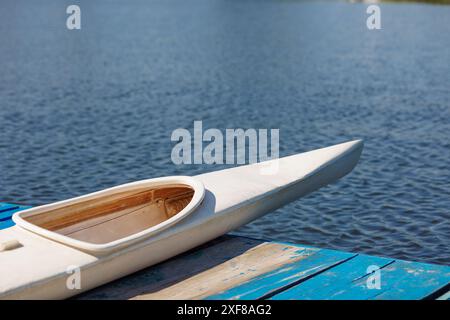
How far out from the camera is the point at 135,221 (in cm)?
1066

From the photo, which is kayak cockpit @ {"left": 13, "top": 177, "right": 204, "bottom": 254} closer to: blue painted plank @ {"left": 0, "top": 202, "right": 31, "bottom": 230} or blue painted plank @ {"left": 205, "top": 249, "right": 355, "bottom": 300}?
blue painted plank @ {"left": 205, "top": 249, "right": 355, "bottom": 300}

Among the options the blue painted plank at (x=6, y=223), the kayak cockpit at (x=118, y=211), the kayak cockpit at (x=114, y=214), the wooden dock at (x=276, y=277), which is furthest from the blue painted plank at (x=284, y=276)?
the blue painted plank at (x=6, y=223)

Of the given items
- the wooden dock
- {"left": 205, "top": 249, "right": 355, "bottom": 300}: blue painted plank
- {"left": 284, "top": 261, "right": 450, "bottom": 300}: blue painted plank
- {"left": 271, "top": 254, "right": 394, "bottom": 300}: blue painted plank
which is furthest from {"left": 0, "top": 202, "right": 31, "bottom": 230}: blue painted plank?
{"left": 284, "top": 261, "right": 450, "bottom": 300}: blue painted plank

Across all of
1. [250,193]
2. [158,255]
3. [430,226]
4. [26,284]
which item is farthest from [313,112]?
[26,284]

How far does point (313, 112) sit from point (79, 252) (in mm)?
16259

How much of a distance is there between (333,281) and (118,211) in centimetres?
320

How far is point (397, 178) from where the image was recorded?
1697cm

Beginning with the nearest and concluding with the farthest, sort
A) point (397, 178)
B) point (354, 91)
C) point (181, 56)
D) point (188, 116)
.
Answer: point (397, 178)
point (188, 116)
point (354, 91)
point (181, 56)

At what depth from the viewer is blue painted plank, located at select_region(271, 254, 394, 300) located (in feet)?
28.6

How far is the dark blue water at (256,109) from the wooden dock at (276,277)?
3.10 metres

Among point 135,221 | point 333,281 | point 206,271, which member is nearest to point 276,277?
point 333,281

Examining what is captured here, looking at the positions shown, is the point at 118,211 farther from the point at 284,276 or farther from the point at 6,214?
the point at 284,276

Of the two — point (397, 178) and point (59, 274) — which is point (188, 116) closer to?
point (397, 178)

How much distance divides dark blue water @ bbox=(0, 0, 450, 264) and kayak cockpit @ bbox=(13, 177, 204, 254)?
3.21 meters
